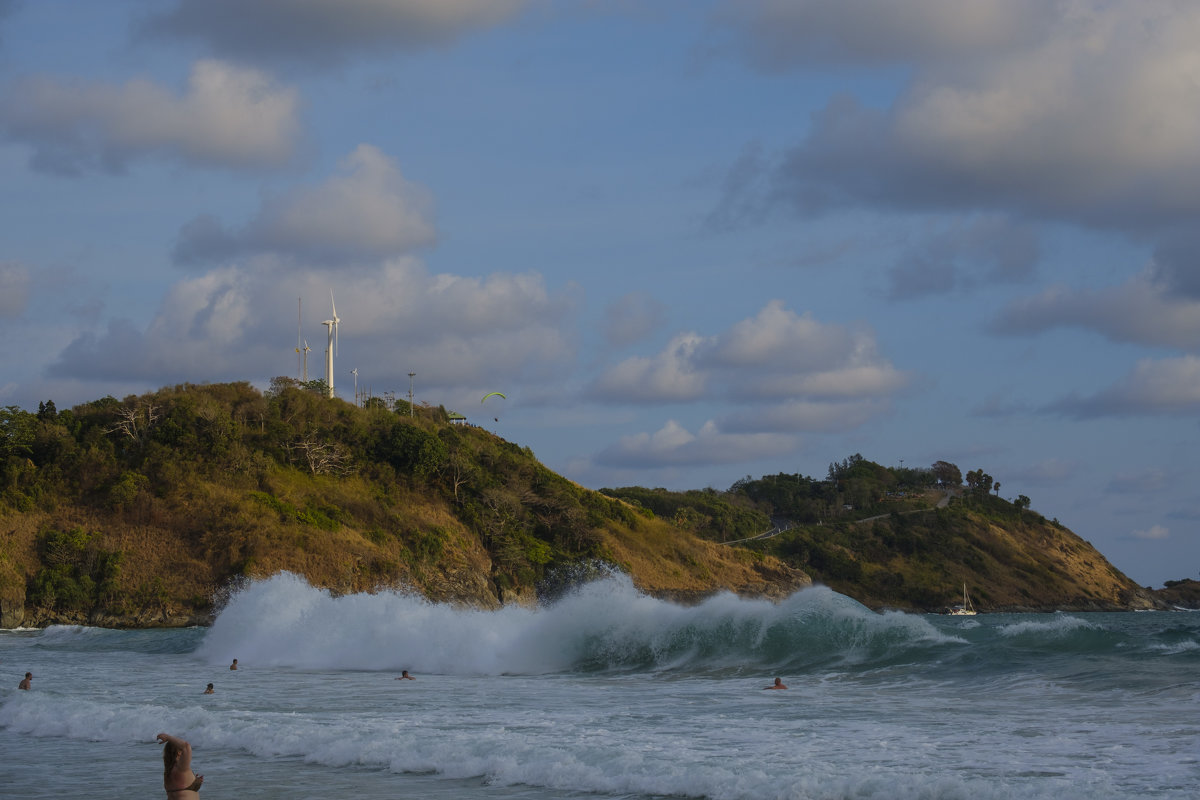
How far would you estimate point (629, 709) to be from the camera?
17.7 meters

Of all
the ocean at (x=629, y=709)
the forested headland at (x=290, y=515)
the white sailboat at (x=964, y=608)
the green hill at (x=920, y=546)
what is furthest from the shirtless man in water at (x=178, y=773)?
the white sailboat at (x=964, y=608)

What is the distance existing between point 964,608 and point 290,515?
270 feet

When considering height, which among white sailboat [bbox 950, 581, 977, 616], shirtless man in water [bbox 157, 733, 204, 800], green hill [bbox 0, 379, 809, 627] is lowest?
white sailboat [bbox 950, 581, 977, 616]

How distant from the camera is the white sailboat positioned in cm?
11118

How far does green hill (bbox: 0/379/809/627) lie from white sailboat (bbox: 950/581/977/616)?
130 feet

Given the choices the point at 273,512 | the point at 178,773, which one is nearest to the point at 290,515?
the point at 273,512

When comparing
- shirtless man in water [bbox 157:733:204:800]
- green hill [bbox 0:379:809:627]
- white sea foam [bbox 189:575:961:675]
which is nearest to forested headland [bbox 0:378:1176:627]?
green hill [bbox 0:379:809:627]

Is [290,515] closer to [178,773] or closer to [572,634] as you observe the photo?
[572,634]

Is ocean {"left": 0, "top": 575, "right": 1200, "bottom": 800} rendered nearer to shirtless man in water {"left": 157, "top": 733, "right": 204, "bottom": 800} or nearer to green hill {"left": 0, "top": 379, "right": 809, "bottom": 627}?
shirtless man in water {"left": 157, "top": 733, "right": 204, "bottom": 800}

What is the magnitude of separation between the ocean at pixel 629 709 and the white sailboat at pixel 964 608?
89.2m

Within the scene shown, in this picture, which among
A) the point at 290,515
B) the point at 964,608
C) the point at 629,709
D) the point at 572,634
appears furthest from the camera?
the point at 964,608

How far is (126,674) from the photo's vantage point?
988 inches

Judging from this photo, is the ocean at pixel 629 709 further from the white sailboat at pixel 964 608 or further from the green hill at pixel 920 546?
the white sailboat at pixel 964 608

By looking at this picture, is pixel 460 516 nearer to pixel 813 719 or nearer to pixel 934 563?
pixel 813 719
